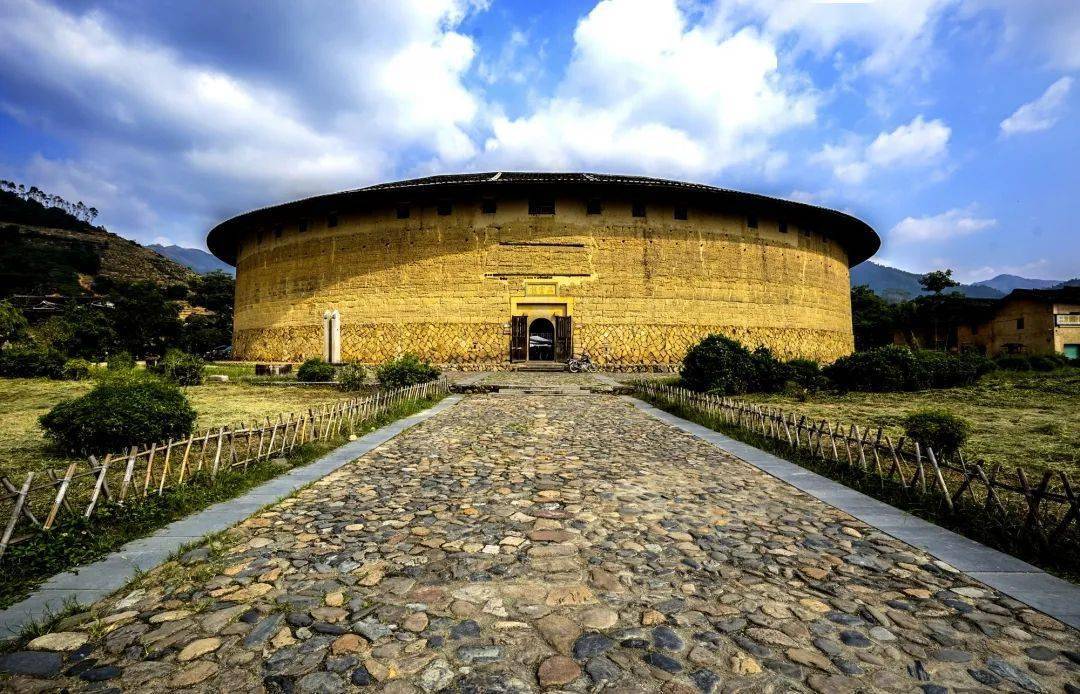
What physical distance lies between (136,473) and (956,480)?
791cm

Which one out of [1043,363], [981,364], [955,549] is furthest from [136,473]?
[1043,363]

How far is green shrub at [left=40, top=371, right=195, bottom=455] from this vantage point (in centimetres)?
628

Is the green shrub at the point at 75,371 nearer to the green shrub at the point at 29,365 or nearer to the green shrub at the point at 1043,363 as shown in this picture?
the green shrub at the point at 29,365

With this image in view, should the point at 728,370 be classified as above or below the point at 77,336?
below

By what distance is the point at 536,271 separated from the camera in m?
24.0

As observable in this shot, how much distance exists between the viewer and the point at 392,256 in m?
24.7

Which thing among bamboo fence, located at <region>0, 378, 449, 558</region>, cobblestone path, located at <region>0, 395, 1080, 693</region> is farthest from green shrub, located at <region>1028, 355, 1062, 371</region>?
bamboo fence, located at <region>0, 378, 449, 558</region>

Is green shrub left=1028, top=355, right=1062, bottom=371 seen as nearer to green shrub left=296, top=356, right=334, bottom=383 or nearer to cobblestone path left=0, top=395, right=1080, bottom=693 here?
cobblestone path left=0, top=395, right=1080, bottom=693

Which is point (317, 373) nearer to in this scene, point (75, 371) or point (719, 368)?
point (75, 371)

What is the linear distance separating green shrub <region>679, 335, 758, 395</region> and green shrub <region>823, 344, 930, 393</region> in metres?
2.96

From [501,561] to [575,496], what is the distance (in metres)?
1.64

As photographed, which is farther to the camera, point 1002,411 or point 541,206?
point 541,206

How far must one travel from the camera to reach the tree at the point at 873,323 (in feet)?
135

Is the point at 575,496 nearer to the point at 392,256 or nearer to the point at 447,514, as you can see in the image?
the point at 447,514
